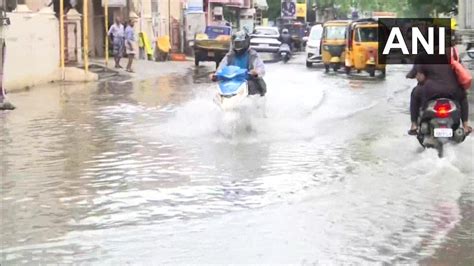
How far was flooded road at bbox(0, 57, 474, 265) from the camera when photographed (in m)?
6.45

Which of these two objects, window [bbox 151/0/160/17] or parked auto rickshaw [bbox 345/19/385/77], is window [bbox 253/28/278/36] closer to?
window [bbox 151/0/160/17]

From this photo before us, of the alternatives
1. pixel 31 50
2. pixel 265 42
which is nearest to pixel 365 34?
pixel 31 50

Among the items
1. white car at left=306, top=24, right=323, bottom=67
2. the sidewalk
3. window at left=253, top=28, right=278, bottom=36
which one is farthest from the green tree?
the sidewalk

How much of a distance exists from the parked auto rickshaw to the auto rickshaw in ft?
5.34

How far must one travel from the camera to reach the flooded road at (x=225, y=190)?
645 centimetres

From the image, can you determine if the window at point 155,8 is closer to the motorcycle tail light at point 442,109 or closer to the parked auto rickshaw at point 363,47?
the parked auto rickshaw at point 363,47

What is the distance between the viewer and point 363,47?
2753 centimetres

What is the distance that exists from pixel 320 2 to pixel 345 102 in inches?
3006

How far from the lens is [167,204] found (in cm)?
794

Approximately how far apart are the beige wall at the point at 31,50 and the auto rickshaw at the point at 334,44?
10.7m

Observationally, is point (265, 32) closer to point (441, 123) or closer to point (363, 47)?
point (363, 47)

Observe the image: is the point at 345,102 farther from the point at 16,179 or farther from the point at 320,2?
the point at 320,2

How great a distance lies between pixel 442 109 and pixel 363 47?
18.0 metres

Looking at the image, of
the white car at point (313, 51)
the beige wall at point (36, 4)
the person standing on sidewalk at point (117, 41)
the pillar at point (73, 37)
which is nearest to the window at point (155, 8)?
the white car at point (313, 51)
